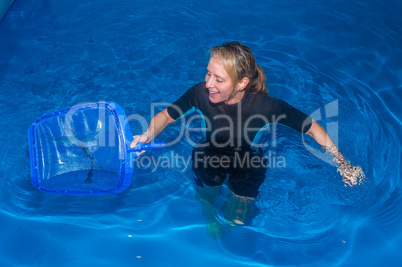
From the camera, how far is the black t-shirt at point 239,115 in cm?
196

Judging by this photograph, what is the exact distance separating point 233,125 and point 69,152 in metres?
1.13

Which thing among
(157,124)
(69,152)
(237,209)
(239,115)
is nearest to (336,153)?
(239,115)

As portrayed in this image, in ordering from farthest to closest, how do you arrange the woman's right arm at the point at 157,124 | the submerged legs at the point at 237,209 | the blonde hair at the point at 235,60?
1. the submerged legs at the point at 237,209
2. the woman's right arm at the point at 157,124
3. the blonde hair at the point at 235,60

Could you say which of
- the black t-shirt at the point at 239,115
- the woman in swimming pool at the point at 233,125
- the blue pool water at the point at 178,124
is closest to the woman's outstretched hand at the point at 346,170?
the woman in swimming pool at the point at 233,125

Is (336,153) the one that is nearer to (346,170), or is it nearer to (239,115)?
(346,170)

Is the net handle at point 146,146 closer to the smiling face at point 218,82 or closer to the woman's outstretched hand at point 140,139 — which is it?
the woman's outstretched hand at point 140,139

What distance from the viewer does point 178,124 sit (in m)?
2.81

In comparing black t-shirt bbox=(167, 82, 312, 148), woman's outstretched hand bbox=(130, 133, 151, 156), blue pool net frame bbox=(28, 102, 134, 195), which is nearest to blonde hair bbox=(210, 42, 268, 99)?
black t-shirt bbox=(167, 82, 312, 148)

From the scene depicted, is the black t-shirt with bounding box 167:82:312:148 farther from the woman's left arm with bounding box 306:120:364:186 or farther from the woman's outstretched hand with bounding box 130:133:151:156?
the woman's outstretched hand with bounding box 130:133:151:156

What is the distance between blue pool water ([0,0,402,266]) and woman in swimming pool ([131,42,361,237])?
0.67 feet

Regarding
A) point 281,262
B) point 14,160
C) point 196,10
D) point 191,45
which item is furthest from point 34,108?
point 281,262

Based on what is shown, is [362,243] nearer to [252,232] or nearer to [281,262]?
[281,262]

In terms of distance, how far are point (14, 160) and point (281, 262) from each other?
188cm

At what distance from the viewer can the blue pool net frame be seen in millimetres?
2191
